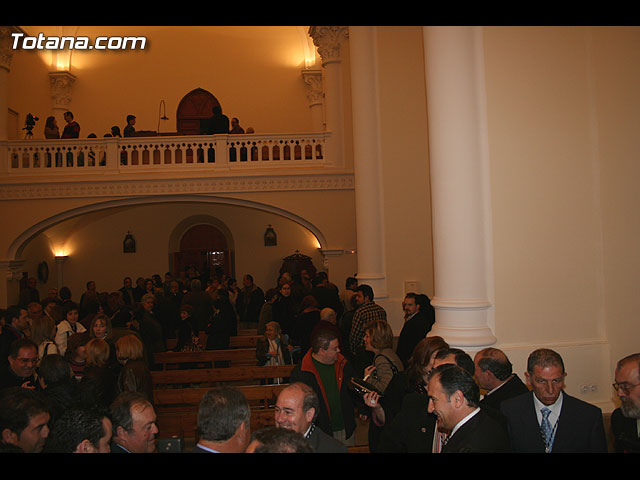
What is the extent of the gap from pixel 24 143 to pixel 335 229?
8144 millimetres

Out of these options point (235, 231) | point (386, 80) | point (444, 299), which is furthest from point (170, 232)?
point (444, 299)

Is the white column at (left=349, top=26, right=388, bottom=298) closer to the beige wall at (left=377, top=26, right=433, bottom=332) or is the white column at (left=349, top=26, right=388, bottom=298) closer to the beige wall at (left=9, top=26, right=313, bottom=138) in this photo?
the beige wall at (left=377, top=26, right=433, bottom=332)

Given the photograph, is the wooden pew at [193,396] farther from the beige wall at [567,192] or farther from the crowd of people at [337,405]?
the beige wall at [567,192]

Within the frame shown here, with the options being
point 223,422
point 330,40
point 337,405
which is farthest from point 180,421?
point 330,40

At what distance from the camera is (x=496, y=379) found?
418cm

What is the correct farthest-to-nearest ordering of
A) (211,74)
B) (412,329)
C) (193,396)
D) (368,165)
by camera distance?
(211,74) < (368,165) < (412,329) < (193,396)


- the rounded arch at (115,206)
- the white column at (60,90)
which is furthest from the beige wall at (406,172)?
the white column at (60,90)

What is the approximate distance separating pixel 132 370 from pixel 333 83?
12720 mm

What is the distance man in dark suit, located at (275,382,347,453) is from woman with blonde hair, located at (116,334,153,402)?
6.36ft

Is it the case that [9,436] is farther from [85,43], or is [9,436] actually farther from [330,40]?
[85,43]

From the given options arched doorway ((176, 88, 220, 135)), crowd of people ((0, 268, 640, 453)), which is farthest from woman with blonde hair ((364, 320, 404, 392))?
arched doorway ((176, 88, 220, 135))

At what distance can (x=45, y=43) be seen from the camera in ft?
66.2
